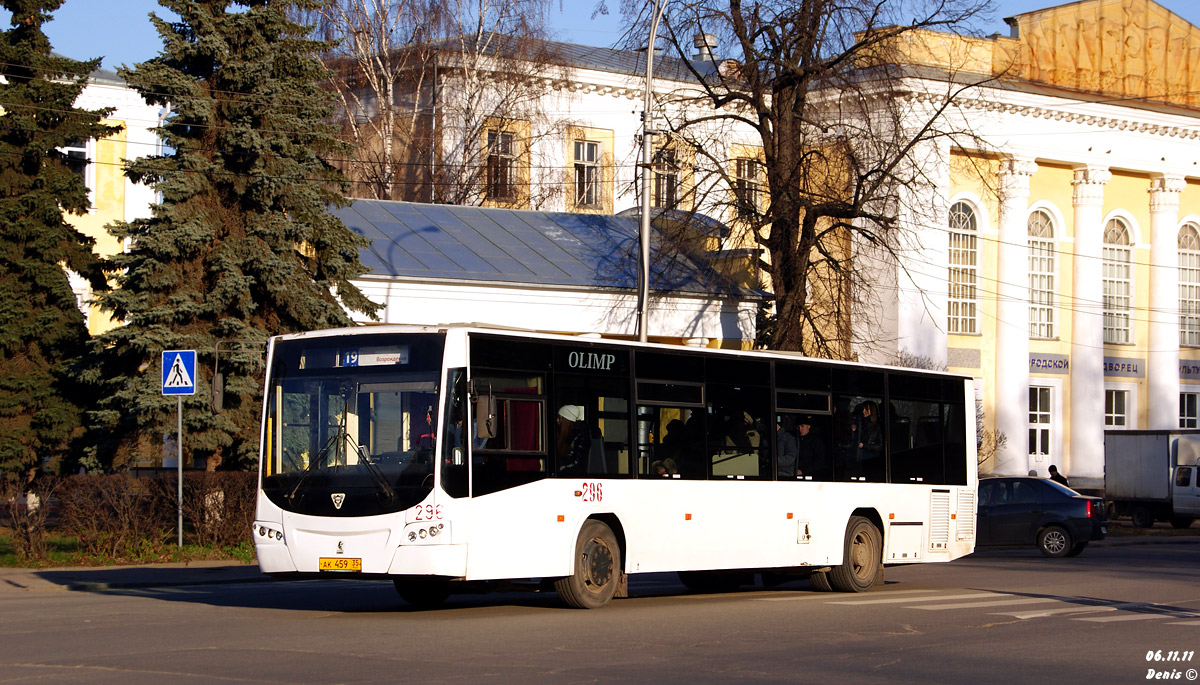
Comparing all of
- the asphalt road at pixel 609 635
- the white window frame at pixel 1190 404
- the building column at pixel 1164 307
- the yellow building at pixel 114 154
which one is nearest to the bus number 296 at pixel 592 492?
the asphalt road at pixel 609 635

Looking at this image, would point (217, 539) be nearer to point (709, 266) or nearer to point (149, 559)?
point (149, 559)

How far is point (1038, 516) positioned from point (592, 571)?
1534 centimetres

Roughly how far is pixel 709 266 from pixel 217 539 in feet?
64.7

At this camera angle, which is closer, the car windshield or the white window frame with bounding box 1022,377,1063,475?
the car windshield

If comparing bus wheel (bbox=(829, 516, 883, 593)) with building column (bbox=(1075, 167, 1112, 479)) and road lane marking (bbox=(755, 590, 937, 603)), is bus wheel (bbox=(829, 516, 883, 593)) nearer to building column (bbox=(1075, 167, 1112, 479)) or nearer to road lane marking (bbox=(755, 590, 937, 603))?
road lane marking (bbox=(755, 590, 937, 603))

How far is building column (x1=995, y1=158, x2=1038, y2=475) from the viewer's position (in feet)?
167

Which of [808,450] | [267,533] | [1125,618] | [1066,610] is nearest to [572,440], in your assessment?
[267,533]

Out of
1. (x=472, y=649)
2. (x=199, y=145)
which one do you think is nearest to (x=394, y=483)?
(x=472, y=649)

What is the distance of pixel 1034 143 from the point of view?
51.7 metres

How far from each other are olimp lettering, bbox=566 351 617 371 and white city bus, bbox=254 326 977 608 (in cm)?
3

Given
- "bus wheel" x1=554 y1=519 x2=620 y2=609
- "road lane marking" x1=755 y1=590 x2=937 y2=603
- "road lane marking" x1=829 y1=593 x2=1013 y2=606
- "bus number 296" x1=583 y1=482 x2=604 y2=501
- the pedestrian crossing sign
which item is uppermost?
the pedestrian crossing sign

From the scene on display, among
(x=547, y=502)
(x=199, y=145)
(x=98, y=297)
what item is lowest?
(x=547, y=502)

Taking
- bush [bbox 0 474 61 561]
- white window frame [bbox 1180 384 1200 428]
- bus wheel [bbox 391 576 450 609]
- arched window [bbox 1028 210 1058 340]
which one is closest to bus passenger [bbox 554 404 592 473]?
bus wheel [bbox 391 576 450 609]
